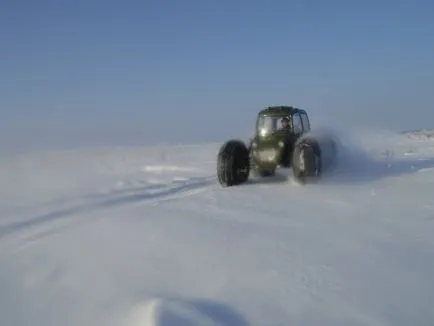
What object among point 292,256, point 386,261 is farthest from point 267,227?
point 386,261

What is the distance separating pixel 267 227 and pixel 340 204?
5.26 ft

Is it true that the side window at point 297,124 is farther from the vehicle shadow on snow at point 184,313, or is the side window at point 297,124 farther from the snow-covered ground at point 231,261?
the vehicle shadow on snow at point 184,313

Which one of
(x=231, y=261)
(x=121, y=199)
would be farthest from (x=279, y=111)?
(x=231, y=261)

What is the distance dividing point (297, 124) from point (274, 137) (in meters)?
1.04

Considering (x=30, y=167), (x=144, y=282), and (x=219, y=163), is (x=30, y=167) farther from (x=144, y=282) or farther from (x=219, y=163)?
(x=144, y=282)

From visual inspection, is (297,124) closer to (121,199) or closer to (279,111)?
(279,111)

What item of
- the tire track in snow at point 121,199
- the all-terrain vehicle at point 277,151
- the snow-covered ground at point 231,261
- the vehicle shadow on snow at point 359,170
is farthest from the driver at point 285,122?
the snow-covered ground at point 231,261

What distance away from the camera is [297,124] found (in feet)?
36.2

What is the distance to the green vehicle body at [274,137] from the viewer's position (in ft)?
32.8

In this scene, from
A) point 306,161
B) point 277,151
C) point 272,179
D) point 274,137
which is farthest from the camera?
point 272,179

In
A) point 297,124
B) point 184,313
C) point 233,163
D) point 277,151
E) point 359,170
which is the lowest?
point 359,170

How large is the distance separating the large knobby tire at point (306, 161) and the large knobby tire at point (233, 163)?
4.40ft

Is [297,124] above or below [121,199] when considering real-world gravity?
above

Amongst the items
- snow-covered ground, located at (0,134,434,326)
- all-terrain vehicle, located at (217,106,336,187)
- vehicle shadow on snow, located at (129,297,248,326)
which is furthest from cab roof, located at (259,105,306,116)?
vehicle shadow on snow, located at (129,297,248,326)
